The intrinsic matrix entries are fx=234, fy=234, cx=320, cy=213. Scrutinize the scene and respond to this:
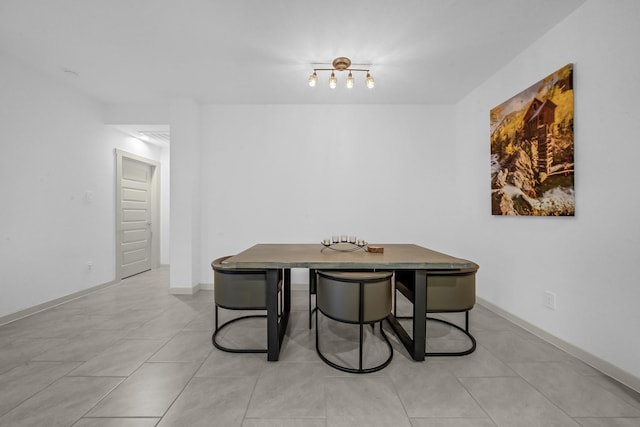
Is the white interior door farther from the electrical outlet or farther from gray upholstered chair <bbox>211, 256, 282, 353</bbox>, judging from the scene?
the electrical outlet

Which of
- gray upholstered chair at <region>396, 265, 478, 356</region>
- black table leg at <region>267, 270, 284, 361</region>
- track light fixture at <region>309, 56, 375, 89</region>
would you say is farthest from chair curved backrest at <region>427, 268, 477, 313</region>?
track light fixture at <region>309, 56, 375, 89</region>

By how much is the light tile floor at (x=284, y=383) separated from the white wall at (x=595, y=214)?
1.03 feet

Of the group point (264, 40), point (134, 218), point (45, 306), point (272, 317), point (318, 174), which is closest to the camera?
point (272, 317)

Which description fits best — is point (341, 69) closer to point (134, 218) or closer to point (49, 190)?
point (49, 190)

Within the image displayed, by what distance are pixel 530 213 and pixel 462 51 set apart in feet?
5.75

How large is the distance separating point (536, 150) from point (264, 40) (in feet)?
9.13

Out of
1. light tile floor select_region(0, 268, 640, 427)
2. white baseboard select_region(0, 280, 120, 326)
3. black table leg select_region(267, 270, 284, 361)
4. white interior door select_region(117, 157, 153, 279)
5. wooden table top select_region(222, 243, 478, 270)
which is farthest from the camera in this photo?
white interior door select_region(117, 157, 153, 279)

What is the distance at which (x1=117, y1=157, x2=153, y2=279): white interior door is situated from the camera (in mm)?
4062

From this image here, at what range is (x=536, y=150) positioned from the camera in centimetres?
222

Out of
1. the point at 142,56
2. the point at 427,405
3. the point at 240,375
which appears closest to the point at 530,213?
the point at 427,405

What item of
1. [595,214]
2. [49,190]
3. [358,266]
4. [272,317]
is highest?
[49,190]

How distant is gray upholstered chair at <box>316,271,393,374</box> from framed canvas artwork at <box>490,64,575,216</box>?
66.6 inches

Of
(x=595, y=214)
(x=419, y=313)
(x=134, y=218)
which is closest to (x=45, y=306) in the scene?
(x=134, y=218)

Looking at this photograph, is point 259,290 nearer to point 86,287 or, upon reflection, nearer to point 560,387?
point 560,387
